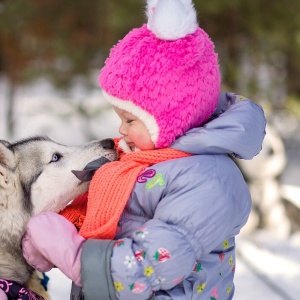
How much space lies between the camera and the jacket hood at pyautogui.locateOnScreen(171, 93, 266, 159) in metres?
2.17

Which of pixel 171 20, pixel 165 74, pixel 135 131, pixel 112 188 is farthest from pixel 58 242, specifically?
pixel 171 20

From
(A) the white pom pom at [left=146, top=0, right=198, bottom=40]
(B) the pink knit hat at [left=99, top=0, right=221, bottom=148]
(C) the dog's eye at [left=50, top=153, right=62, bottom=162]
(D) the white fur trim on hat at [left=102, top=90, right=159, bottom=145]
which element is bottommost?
(C) the dog's eye at [left=50, top=153, right=62, bottom=162]

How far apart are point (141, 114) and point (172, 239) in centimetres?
46

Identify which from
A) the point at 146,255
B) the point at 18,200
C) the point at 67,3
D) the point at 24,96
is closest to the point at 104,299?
the point at 146,255

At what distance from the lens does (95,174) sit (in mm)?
2279

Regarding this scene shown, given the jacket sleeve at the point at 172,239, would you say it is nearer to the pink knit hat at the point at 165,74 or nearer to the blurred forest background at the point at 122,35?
the pink knit hat at the point at 165,74

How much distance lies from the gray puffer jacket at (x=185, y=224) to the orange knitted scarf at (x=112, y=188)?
37mm

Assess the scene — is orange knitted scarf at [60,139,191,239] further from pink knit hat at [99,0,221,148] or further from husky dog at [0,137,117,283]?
husky dog at [0,137,117,283]

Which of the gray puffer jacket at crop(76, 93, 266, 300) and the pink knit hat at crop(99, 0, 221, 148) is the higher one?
the pink knit hat at crop(99, 0, 221, 148)

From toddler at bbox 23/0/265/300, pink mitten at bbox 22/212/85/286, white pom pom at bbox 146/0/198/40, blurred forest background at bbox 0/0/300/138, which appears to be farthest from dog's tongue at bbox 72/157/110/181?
blurred forest background at bbox 0/0/300/138

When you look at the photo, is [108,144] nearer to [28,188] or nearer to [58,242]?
[28,188]

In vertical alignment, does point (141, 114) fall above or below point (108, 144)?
above

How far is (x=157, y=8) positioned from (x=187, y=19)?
0.35ft

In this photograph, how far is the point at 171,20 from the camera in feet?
7.05
